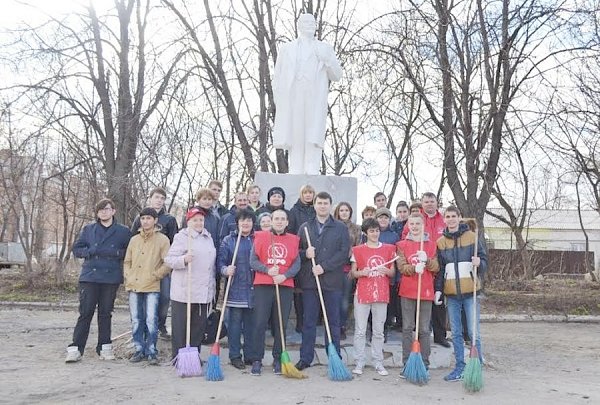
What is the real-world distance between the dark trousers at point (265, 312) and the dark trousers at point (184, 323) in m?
0.53

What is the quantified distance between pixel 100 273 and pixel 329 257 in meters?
2.37

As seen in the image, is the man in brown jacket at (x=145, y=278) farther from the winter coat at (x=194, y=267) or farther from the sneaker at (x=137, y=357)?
the winter coat at (x=194, y=267)

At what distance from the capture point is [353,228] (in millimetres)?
6293

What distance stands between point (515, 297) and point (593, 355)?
5687mm

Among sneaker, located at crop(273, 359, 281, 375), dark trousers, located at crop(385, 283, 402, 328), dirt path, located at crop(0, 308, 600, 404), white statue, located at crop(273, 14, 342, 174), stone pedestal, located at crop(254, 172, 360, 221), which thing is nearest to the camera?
dirt path, located at crop(0, 308, 600, 404)

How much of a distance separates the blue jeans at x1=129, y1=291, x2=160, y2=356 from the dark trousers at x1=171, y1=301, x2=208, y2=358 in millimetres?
357

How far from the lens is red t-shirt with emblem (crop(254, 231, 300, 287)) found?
5.48 m

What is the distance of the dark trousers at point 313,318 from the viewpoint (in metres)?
5.58

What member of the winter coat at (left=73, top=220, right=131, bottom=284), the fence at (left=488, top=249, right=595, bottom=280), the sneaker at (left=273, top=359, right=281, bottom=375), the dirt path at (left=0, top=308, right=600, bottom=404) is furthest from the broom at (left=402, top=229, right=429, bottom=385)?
the fence at (left=488, top=249, right=595, bottom=280)

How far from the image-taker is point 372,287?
18.0 ft

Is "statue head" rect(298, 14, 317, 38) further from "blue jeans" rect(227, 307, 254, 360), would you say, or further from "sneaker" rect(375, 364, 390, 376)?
"sneaker" rect(375, 364, 390, 376)

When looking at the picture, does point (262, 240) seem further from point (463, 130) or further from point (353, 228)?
point (463, 130)

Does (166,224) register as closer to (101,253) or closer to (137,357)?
(101,253)

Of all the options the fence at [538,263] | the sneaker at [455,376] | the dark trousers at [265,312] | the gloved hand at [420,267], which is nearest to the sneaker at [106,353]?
the dark trousers at [265,312]
